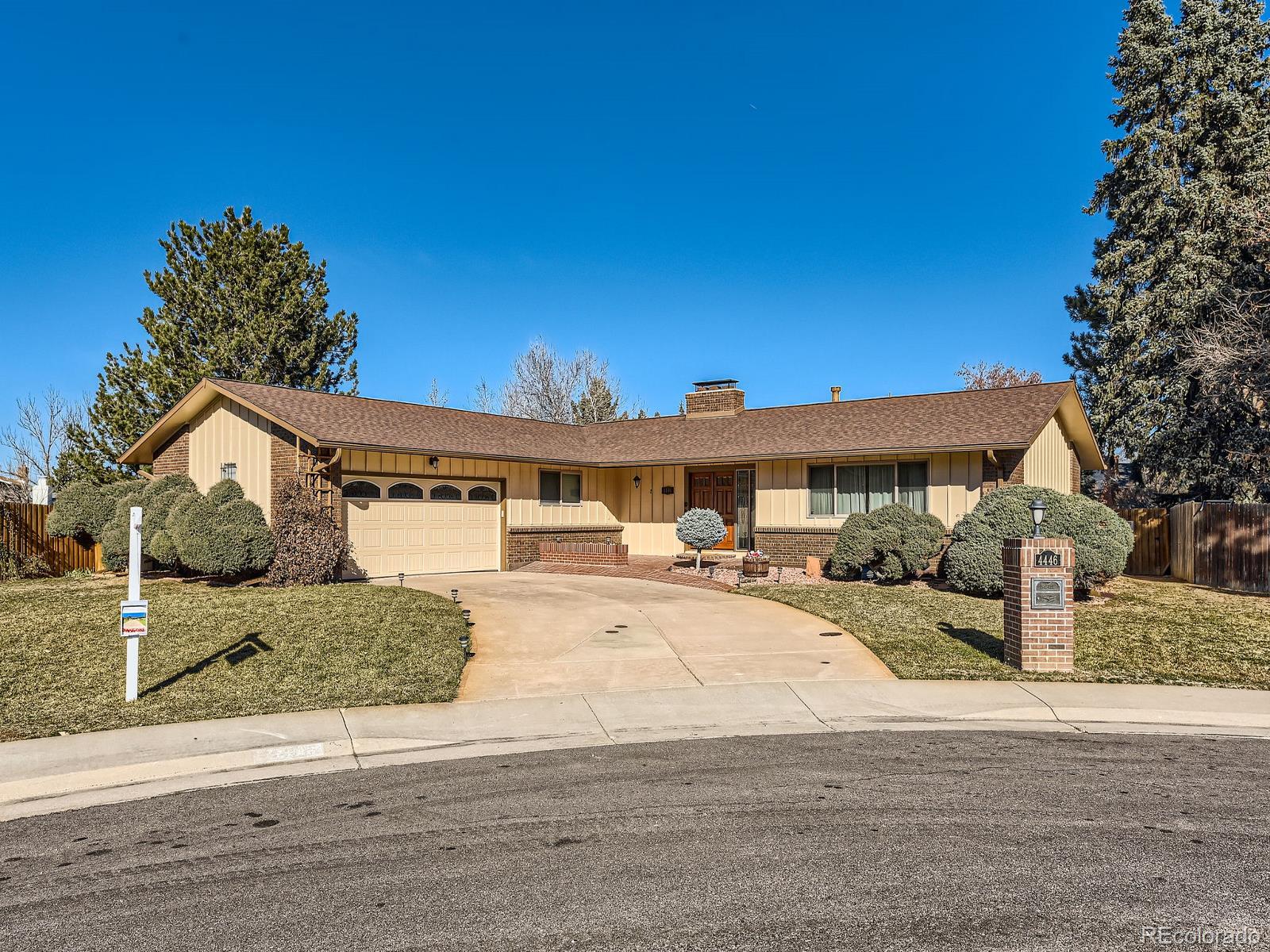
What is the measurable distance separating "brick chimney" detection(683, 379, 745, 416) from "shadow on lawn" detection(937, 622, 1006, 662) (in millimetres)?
12879

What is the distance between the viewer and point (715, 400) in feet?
80.8

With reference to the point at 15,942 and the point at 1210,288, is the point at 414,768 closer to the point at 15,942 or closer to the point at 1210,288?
the point at 15,942

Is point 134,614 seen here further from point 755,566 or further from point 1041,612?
point 755,566

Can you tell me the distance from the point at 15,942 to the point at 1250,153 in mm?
32219

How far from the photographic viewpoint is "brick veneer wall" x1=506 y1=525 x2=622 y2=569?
814 inches

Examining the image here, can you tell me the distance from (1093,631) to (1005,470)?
235 inches

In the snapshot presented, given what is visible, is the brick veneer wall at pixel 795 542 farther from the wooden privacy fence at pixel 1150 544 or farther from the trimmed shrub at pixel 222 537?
the trimmed shrub at pixel 222 537

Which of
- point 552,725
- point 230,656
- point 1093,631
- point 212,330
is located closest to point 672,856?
point 552,725

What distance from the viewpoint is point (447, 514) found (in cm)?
1952

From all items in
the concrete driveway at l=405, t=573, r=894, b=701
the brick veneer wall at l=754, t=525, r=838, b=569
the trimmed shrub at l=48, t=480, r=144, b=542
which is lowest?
the concrete driveway at l=405, t=573, r=894, b=701

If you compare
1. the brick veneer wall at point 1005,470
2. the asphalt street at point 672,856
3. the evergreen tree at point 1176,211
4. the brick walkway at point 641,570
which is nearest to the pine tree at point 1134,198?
the evergreen tree at point 1176,211

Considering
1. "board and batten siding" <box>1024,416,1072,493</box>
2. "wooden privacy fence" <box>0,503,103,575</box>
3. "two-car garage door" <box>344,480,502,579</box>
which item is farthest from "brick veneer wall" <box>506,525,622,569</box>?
"board and batten siding" <box>1024,416,1072,493</box>

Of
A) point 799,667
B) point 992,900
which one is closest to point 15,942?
point 992,900
